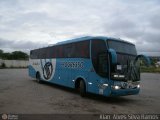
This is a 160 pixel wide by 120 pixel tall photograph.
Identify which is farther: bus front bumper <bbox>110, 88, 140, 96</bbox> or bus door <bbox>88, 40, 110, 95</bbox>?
bus door <bbox>88, 40, 110, 95</bbox>

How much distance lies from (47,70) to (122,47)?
851 centimetres

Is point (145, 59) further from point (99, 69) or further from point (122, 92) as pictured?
point (99, 69)

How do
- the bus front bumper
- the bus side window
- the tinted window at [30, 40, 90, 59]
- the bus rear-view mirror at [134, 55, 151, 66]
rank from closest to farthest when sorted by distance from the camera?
the bus front bumper, the bus rear-view mirror at [134, 55, 151, 66], the bus side window, the tinted window at [30, 40, 90, 59]

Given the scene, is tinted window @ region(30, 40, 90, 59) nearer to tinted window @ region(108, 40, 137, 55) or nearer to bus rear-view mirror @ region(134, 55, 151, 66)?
tinted window @ region(108, 40, 137, 55)

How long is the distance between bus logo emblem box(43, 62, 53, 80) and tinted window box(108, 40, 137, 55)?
741 cm

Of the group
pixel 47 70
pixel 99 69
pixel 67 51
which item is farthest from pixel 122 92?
pixel 47 70

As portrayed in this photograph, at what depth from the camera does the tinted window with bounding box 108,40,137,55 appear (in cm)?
1278

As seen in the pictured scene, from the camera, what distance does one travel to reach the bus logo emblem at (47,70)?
63.9 feet

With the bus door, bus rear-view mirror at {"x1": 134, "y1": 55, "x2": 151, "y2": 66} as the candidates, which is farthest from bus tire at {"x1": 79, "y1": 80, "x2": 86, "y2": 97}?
bus rear-view mirror at {"x1": 134, "y1": 55, "x2": 151, "y2": 66}

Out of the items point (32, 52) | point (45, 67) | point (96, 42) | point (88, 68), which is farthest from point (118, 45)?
point (32, 52)

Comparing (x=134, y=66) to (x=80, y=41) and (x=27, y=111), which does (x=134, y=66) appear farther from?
(x=27, y=111)

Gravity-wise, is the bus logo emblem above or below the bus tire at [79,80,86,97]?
above

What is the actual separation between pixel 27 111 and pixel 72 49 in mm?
6685

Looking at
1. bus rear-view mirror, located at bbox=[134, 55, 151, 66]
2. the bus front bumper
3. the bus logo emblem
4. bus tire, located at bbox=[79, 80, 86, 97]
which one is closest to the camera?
the bus front bumper
